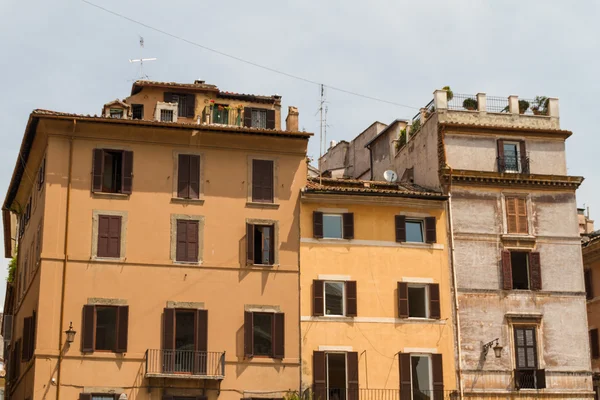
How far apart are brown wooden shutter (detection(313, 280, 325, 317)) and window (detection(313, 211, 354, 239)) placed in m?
2.08

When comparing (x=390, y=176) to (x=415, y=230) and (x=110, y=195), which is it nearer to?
(x=415, y=230)

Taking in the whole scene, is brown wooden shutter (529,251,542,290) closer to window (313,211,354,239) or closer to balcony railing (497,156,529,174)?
balcony railing (497,156,529,174)

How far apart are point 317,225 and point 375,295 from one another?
3848 mm

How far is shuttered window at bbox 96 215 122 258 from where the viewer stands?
137 ft

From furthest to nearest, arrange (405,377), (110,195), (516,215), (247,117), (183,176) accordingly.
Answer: (247,117), (516,215), (183,176), (405,377), (110,195)

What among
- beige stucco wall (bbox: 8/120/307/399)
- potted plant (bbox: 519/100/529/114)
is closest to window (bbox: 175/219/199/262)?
beige stucco wall (bbox: 8/120/307/399)

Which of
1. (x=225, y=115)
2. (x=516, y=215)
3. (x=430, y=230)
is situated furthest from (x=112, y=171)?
(x=516, y=215)

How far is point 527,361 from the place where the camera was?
44562mm

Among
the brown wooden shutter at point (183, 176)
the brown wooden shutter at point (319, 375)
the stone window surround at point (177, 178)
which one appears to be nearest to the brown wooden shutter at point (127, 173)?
the stone window surround at point (177, 178)

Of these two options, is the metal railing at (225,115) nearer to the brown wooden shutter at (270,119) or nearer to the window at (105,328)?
the brown wooden shutter at (270,119)

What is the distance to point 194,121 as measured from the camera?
4909 cm

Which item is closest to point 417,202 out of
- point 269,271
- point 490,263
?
point 490,263

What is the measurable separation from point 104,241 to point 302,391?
32.9ft

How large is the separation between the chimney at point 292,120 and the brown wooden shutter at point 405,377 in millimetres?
10914
